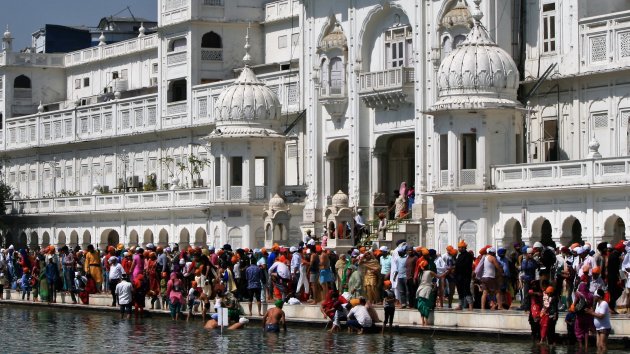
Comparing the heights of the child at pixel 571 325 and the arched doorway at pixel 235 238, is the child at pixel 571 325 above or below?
below

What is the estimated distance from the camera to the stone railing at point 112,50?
288 feet

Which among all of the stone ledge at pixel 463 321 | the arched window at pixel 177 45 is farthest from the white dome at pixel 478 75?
the arched window at pixel 177 45

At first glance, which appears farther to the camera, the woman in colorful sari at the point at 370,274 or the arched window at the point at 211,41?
the arched window at the point at 211,41

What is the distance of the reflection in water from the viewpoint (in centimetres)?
4047

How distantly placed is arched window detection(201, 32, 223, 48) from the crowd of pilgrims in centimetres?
2425

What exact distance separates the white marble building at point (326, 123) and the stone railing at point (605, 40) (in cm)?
5

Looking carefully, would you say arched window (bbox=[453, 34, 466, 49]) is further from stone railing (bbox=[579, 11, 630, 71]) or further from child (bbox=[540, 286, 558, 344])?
child (bbox=[540, 286, 558, 344])

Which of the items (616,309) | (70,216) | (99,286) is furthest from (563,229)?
(70,216)

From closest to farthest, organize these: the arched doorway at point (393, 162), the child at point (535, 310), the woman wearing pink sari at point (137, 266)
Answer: the child at point (535, 310) → the woman wearing pink sari at point (137, 266) → the arched doorway at point (393, 162)

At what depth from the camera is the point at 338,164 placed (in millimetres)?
67438

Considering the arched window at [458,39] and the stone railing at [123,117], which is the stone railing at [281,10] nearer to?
the stone railing at [123,117]

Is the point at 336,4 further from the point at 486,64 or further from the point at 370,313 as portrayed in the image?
the point at 370,313

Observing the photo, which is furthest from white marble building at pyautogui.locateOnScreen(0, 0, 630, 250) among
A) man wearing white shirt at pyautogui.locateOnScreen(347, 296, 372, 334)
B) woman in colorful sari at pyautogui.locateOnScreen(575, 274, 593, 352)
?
woman in colorful sari at pyautogui.locateOnScreen(575, 274, 593, 352)

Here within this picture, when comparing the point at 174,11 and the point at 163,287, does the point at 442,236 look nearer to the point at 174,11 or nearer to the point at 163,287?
the point at 163,287
